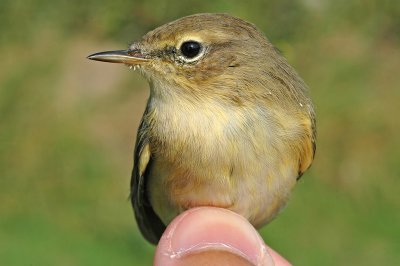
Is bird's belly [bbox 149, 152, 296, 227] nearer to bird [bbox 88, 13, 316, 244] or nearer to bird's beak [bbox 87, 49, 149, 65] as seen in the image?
bird [bbox 88, 13, 316, 244]

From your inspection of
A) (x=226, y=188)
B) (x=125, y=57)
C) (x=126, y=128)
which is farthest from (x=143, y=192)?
(x=126, y=128)

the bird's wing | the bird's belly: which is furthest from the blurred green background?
the bird's belly

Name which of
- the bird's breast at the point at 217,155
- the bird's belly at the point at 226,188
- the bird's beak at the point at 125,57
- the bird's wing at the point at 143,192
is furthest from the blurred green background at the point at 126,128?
the bird's beak at the point at 125,57

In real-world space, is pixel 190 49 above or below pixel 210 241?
above

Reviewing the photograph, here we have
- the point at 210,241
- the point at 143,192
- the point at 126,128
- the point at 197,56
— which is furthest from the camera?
the point at 126,128

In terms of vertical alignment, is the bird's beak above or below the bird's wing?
above

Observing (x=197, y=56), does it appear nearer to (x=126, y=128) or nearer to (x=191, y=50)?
(x=191, y=50)

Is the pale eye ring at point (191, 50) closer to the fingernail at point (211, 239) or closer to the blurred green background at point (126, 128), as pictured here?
the fingernail at point (211, 239)
